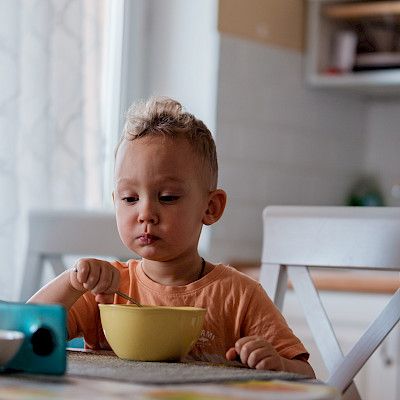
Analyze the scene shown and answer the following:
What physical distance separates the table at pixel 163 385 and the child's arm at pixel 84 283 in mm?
207

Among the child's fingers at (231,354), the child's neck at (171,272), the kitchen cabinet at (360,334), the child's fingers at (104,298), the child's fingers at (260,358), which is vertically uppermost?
the child's neck at (171,272)

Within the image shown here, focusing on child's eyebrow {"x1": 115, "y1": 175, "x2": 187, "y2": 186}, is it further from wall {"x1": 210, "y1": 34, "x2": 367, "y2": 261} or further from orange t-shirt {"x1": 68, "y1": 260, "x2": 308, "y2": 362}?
wall {"x1": 210, "y1": 34, "x2": 367, "y2": 261}

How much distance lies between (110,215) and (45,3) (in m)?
0.92

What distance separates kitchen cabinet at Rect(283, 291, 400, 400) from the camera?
119 inches

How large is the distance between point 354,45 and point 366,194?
556mm

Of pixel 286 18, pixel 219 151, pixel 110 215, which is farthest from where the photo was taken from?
pixel 286 18

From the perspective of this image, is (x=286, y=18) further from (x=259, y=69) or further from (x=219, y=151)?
(x=219, y=151)

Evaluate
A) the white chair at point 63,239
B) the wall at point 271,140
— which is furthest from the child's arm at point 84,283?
the wall at point 271,140

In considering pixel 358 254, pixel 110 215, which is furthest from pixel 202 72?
pixel 358 254

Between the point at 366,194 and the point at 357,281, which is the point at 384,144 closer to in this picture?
the point at 366,194

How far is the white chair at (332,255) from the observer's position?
1595 mm

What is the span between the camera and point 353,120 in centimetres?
388

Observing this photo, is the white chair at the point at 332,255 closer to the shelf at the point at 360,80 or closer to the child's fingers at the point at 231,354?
the child's fingers at the point at 231,354

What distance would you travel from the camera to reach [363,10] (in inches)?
140
